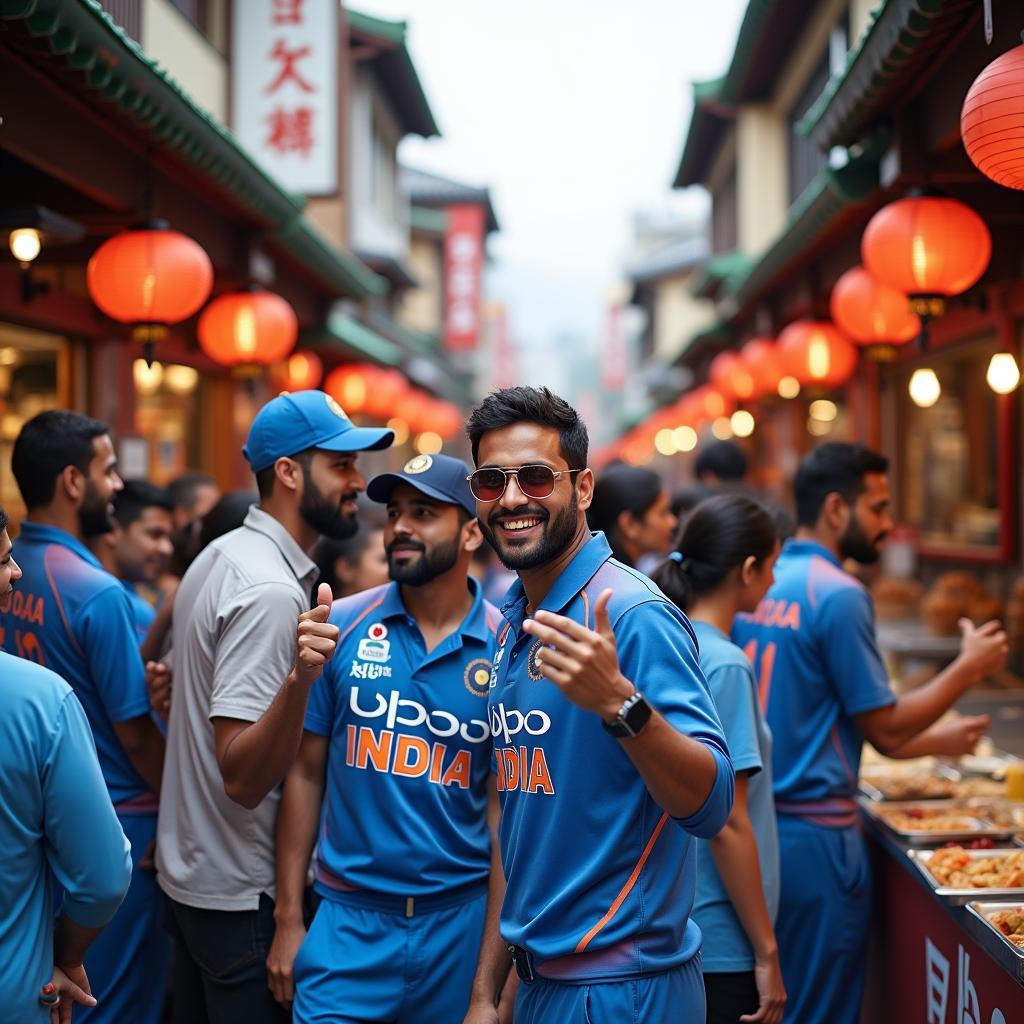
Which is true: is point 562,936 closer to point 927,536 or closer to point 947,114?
point 947,114

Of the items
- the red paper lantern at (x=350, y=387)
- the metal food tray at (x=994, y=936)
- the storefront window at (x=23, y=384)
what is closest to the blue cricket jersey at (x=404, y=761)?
the metal food tray at (x=994, y=936)

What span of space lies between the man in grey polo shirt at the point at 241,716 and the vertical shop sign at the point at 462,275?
28.5 metres

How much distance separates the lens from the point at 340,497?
411 cm

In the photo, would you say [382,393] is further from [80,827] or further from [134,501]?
[80,827]

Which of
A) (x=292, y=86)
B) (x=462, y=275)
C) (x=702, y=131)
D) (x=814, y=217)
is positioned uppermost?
(x=702, y=131)

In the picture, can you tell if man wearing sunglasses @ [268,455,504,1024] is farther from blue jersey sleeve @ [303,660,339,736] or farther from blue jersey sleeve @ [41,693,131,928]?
blue jersey sleeve @ [41,693,131,928]

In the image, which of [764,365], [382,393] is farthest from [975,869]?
[382,393]

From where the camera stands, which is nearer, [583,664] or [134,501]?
[583,664]

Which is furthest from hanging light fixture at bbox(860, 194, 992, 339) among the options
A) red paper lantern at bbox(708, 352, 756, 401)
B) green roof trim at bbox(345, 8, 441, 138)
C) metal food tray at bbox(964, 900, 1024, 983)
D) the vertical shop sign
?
the vertical shop sign

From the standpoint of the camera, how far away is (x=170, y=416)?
11500mm

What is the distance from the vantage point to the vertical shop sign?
32219mm

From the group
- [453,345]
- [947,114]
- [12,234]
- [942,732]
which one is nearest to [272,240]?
[12,234]

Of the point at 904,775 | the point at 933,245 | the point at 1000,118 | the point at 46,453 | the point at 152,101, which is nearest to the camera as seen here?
the point at 1000,118

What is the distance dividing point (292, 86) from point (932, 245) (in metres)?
8.39
